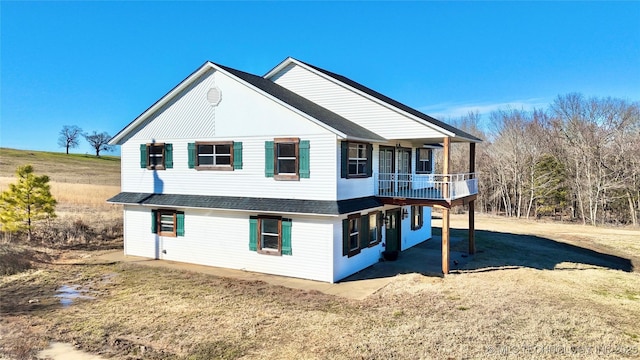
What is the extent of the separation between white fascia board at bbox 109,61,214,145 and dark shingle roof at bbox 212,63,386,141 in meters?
0.80

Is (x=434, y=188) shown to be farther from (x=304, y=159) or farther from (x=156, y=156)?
(x=156, y=156)

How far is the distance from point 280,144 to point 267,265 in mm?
4704

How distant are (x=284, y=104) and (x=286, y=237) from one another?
4.99 metres

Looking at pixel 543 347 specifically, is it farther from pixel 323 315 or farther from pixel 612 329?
pixel 323 315

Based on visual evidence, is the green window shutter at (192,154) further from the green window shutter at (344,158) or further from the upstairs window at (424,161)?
the upstairs window at (424,161)

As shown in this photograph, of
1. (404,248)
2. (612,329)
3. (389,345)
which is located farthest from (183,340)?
(404,248)

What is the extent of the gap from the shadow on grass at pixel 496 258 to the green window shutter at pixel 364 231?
104 centimetres

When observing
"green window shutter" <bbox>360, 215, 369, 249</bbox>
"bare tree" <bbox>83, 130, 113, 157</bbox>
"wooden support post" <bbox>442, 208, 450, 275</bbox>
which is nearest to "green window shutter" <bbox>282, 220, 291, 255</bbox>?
"green window shutter" <bbox>360, 215, 369, 249</bbox>

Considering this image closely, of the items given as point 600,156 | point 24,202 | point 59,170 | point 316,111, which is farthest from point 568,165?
point 59,170

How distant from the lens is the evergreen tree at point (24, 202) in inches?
757

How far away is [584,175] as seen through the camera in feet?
125

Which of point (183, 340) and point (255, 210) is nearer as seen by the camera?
point (183, 340)

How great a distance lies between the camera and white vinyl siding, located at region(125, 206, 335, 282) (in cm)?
1485

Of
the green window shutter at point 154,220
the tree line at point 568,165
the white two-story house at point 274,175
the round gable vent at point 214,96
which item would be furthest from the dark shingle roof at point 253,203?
the tree line at point 568,165
